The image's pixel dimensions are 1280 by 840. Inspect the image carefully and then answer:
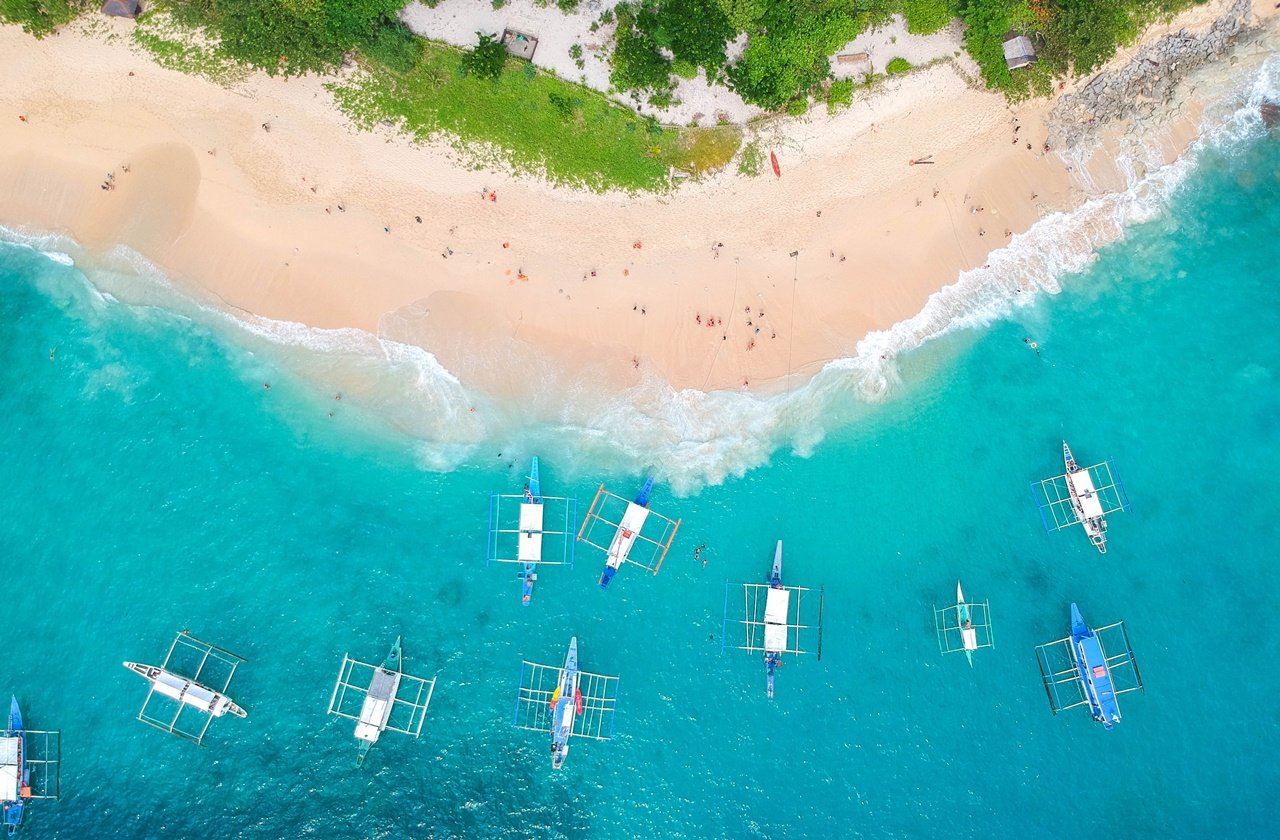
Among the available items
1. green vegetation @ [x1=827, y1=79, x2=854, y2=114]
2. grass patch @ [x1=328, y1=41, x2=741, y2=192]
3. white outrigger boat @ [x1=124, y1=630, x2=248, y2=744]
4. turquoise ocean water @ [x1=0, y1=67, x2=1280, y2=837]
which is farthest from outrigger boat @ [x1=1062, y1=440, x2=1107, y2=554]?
white outrigger boat @ [x1=124, y1=630, x2=248, y2=744]

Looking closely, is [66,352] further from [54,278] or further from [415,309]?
[415,309]

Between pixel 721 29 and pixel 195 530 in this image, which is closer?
pixel 721 29

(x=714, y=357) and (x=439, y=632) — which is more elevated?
(x=714, y=357)

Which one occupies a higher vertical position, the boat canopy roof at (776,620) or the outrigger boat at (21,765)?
the boat canopy roof at (776,620)

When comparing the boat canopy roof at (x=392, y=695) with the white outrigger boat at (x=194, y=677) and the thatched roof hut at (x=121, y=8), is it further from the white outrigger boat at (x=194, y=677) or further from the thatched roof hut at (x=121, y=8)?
the thatched roof hut at (x=121, y=8)

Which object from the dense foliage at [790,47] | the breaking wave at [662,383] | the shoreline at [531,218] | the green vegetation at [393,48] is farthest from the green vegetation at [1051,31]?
the green vegetation at [393,48]

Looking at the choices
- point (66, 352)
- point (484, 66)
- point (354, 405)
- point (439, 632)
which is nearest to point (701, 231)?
point (484, 66)
